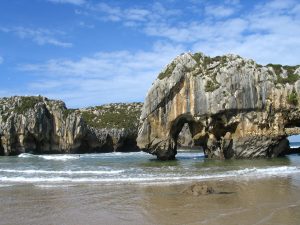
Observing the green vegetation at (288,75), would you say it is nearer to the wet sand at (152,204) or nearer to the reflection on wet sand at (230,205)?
the wet sand at (152,204)

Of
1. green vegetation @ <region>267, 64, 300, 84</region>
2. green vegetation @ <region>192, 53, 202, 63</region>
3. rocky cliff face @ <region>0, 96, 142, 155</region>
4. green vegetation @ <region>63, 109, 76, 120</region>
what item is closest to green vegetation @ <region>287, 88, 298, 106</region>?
green vegetation @ <region>267, 64, 300, 84</region>

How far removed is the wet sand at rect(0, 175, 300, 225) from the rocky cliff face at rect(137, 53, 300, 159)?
68.2 feet

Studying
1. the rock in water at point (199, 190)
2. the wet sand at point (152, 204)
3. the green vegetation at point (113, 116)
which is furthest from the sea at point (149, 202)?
the green vegetation at point (113, 116)

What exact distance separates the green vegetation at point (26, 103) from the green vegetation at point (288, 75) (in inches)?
2017

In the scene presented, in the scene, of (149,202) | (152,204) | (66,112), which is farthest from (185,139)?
(152,204)

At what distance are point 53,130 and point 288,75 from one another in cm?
5186

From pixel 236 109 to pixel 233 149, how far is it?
415cm

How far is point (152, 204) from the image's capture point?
51.8ft

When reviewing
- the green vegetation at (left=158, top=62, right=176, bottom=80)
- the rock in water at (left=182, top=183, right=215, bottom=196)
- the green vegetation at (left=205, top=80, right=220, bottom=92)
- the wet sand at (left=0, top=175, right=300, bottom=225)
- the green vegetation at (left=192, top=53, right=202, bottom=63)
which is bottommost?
the wet sand at (left=0, top=175, right=300, bottom=225)

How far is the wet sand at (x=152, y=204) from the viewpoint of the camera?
13.0m

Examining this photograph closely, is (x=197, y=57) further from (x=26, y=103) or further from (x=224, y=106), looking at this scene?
(x=26, y=103)

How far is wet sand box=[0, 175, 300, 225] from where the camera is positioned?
13.0 meters

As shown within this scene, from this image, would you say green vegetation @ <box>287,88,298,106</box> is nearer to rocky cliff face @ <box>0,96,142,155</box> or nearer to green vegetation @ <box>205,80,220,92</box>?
green vegetation @ <box>205,80,220,92</box>

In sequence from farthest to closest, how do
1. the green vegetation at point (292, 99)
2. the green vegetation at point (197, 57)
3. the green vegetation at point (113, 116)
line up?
1. the green vegetation at point (113, 116)
2. the green vegetation at point (197, 57)
3. the green vegetation at point (292, 99)
